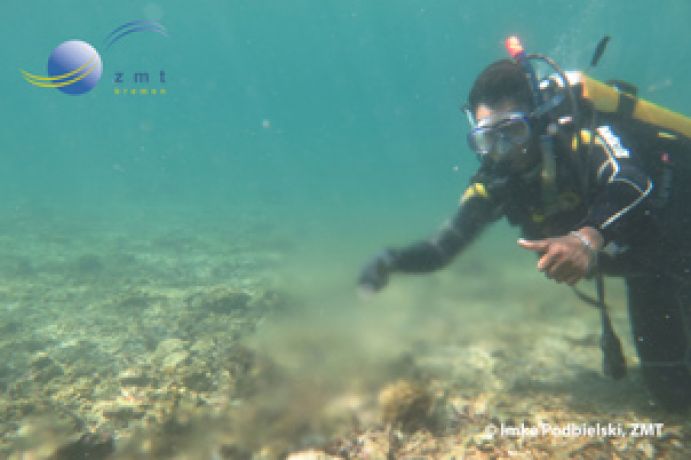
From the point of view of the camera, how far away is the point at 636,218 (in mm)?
2625

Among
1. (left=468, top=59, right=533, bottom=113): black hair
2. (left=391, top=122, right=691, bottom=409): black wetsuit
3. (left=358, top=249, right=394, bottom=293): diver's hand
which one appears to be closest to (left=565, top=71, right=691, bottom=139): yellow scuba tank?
(left=391, top=122, right=691, bottom=409): black wetsuit

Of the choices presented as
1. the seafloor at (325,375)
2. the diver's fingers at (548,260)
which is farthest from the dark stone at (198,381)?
the diver's fingers at (548,260)

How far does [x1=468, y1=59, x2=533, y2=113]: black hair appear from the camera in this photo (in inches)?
126

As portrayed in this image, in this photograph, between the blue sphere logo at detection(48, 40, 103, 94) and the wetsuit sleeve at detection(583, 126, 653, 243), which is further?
the blue sphere logo at detection(48, 40, 103, 94)

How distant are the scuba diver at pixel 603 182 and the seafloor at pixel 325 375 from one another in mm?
607

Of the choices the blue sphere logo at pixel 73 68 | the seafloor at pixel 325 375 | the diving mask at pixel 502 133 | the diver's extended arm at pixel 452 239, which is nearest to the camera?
the seafloor at pixel 325 375

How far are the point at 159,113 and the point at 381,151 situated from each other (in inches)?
3716

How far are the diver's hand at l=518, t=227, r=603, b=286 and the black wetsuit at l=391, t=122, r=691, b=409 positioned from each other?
598 mm

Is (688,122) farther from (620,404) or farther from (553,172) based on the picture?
(620,404)

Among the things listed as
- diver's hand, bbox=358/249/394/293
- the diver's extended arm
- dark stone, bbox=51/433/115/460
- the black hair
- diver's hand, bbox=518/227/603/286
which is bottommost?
dark stone, bbox=51/433/115/460

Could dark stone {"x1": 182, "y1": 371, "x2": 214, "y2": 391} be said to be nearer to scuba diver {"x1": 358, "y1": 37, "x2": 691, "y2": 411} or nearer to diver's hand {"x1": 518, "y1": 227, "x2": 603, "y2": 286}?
scuba diver {"x1": 358, "y1": 37, "x2": 691, "y2": 411}

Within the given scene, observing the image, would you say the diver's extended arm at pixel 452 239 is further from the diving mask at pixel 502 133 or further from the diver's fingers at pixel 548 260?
the diver's fingers at pixel 548 260

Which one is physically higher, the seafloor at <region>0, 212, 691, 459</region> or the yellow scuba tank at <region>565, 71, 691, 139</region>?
the yellow scuba tank at <region>565, 71, 691, 139</region>

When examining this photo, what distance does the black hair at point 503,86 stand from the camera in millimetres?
3195
